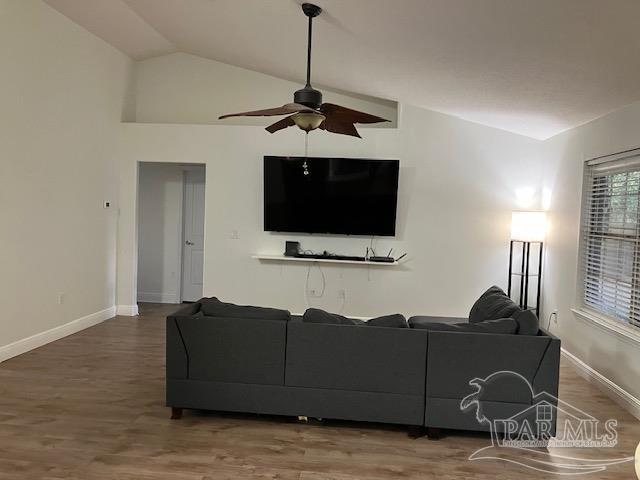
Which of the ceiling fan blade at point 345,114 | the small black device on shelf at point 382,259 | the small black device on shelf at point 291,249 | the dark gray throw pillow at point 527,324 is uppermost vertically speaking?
the ceiling fan blade at point 345,114

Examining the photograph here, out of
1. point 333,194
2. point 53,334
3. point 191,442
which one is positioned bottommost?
point 191,442

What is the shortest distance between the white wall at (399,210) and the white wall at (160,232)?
3.85 ft

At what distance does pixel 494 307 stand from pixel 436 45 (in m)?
2.12

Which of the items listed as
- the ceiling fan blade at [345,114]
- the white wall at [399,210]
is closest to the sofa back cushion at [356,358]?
the ceiling fan blade at [345,114]

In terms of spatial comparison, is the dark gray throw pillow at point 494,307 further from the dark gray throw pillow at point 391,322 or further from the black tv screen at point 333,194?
the black tv screen at point 333,194

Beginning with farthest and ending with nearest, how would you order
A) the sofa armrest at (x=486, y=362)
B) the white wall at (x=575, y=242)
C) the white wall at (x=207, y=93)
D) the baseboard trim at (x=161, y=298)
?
1. the baseboard trim at (x=161, y=298)
2. the white wall at (x=207, y=93)
3. the white wall at (x=575, y=242)
4. the sofa armrest at (x=486, y=362)

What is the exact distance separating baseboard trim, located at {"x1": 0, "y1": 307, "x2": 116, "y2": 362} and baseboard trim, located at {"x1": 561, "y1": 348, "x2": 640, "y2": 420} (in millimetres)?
5465

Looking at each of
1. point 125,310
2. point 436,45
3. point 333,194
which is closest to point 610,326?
point 436,45

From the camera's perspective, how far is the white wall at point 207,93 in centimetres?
724

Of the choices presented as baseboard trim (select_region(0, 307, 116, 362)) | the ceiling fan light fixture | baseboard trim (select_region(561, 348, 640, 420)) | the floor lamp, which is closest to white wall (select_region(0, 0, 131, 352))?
baseboard trim (select_region(0, 307, 116, 362))

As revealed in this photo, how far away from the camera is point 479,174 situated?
22.2ft

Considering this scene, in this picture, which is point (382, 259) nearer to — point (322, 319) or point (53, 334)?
point (322, 319)

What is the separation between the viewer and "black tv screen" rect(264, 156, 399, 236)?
6.71 metres

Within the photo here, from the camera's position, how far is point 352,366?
11.7 ft
